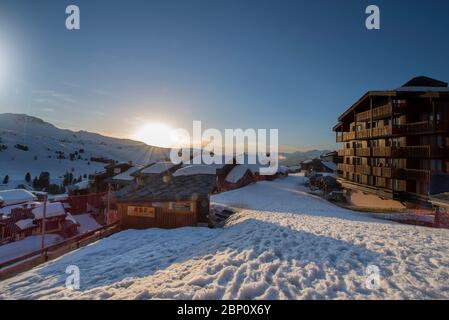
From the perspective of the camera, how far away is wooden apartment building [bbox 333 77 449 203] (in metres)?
19.6

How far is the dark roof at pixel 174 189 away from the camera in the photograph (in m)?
15.5

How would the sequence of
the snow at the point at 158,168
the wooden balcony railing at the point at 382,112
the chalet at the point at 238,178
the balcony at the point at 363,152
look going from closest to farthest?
the wooden balcony railing at the point at 382,112, the balcony at the point at 363,152, the snow at the point at 158,168, the chalet at the point at 238,178

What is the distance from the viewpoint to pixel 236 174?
38.8 m

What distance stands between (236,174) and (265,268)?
106ft

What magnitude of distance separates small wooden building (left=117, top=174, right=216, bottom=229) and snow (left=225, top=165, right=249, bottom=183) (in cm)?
2104

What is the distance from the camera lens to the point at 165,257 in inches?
372

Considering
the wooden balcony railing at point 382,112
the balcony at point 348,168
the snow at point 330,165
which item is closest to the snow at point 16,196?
the balcony at point 348,168

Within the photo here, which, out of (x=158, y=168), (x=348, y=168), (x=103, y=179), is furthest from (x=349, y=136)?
(x=103, y=179)

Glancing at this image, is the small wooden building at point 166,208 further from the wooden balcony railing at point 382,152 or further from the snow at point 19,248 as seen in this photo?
the wooden balcony railing at point 382,152

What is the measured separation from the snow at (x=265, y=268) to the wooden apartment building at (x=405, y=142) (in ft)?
43.1

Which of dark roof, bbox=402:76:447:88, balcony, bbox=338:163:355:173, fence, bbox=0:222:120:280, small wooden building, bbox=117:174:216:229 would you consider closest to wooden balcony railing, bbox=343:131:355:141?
balcony, bbox=338:163:355:173
